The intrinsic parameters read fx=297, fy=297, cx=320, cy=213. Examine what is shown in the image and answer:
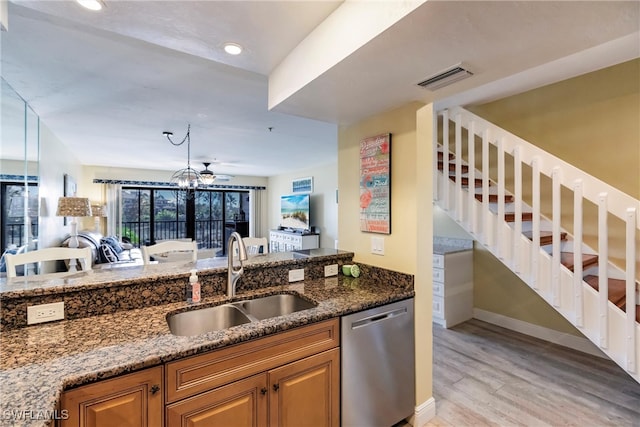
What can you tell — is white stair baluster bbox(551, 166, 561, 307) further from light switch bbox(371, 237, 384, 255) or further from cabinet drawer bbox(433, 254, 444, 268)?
light switch bbox(371, 237, 384, 255)

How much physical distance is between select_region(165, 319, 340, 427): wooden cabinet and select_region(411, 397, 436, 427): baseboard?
0.65m

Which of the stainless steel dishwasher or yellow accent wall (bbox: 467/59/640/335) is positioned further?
yellow accent wall (bbox: 467/59/640/335)

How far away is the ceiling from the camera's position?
3.78ft

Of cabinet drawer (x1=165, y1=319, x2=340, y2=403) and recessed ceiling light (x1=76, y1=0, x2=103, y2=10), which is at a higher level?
recessed ceiling light (x1=76, y1=0, x2=103, y2=10)

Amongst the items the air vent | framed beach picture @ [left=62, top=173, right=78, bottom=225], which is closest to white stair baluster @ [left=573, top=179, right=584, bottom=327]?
the air vent

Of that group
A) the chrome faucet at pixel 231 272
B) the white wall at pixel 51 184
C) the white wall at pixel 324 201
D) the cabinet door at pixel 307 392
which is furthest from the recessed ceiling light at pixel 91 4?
the white wall at pixel 324 201

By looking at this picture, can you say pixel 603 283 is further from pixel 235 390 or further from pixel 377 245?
pixel 235 390

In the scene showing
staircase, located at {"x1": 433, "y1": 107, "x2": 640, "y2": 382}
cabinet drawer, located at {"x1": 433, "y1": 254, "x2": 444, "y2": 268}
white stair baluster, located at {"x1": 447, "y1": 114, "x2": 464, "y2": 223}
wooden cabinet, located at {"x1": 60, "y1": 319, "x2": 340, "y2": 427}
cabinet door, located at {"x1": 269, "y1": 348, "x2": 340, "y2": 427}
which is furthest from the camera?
cabinet drawer, located at {"x1": 433, "y1": 254, "x2": 444, "y2": 268}

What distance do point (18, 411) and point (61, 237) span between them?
189 inches

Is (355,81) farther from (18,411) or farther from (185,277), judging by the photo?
(18,411)

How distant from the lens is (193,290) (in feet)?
5.35

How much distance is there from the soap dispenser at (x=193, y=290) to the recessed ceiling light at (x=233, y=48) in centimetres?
125

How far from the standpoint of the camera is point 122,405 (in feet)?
3.35

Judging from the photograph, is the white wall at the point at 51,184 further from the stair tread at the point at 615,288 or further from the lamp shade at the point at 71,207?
the stair tread at the point at 615,288
